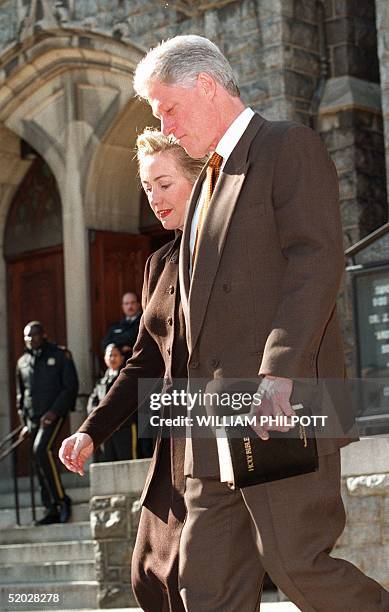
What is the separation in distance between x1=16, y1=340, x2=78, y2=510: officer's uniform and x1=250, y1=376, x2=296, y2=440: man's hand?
7880mm

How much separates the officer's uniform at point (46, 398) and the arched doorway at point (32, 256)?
286cm

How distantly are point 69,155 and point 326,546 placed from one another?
404 inches

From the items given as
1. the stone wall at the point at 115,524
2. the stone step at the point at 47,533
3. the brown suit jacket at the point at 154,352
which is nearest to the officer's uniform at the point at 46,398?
the stone step at the point at 47,533

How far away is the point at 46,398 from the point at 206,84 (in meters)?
8.09

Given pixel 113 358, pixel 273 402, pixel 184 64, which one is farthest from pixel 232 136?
pixel 113 358

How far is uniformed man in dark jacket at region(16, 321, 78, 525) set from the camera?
1118 cm

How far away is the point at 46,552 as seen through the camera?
411 inches

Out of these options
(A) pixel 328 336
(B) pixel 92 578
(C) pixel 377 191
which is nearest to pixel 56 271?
(C) pixel 377 191

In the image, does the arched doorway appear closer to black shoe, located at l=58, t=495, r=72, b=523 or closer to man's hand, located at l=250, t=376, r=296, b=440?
black shoe, located at l=58, t=495, r=72, b=523

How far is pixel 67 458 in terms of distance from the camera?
14.2 feet

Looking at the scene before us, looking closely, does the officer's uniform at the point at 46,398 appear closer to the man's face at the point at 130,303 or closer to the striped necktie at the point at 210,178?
the man's face at the point at 130,303

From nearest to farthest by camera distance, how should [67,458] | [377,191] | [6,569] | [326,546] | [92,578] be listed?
[326,546] → [67,458] → [92,578] → [6,569] → [377,191]

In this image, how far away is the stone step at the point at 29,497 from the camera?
11.8 meters

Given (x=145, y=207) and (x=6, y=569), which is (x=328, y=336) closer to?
(x=6, y=569)
